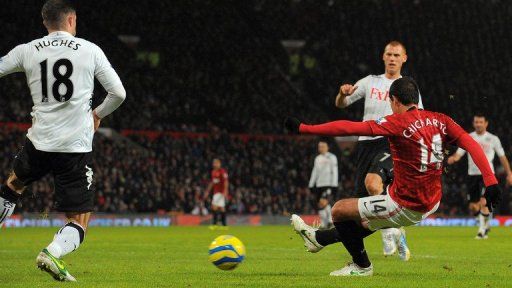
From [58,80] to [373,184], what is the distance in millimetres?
4446

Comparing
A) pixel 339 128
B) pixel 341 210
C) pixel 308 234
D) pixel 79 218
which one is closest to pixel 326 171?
pixel 308 234

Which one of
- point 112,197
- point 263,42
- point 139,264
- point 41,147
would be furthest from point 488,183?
point 263,42

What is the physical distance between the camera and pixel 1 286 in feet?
25.0

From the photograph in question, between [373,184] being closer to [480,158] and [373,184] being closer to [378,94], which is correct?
[378,94]

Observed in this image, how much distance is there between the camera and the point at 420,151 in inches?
311

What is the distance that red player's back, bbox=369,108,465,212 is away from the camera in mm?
7871

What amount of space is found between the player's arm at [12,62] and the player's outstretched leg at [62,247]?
1252 millimetres

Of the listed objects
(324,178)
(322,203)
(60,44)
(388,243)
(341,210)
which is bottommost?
(388,243)

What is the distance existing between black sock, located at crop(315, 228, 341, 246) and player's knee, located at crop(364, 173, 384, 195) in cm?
187

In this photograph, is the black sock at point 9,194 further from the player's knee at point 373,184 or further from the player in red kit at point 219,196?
the player in red kit at point 219,196

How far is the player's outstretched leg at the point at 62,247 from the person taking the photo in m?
7.29

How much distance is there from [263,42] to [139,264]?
103ft

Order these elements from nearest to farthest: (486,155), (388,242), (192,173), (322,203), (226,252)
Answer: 1. (226,252)
2. (388,242)
3. (486,155)
4. (322,203)
5. (192,173)

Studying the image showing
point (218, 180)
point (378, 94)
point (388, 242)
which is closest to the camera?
point (378, 94)
